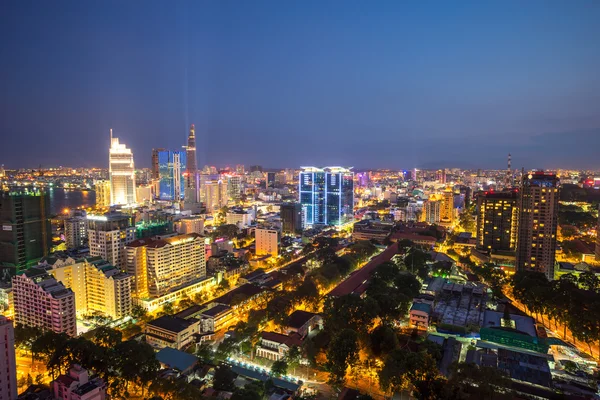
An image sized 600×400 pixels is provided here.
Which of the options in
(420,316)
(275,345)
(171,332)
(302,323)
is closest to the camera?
(275,345)

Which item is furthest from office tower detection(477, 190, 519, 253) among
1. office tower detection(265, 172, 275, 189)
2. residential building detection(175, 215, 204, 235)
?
office tower detection(265, 172, 275, 189)

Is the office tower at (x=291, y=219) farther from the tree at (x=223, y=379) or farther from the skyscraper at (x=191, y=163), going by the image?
the skyscraper at (x=191, y=163)

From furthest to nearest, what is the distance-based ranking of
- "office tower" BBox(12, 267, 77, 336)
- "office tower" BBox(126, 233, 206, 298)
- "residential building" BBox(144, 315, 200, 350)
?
"office tower" BBox(126, 233, 206, 298) < "residential building" BBox(144, 315, 200, 350) < "office tower" BBox(12, 267, 77, 336)

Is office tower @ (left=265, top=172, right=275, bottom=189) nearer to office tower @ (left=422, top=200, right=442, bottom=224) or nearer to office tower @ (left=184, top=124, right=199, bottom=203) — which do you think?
office tower @ (left=184, top=124, right=199, bottom=203)

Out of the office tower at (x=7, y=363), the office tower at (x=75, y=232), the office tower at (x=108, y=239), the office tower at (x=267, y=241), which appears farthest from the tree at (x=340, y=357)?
the office tower at (x=75, y=232)

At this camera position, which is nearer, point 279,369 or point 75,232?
point 279,369

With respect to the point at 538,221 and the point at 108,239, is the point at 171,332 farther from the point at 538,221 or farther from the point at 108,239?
the point at 538,221

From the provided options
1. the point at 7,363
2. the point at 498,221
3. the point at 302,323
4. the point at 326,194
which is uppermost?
the point at 326,194

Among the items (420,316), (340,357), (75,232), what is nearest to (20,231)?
(75,232)
